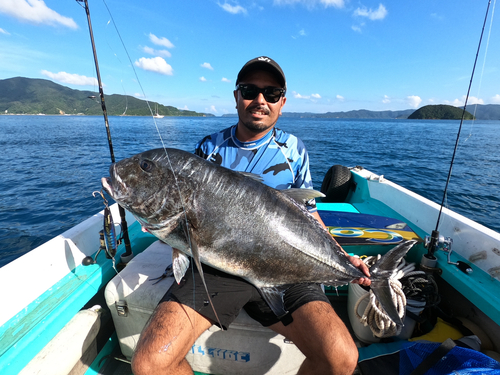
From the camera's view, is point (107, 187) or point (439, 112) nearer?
point (107, 187)

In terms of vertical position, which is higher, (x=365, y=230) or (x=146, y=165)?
(x=146, y=165)

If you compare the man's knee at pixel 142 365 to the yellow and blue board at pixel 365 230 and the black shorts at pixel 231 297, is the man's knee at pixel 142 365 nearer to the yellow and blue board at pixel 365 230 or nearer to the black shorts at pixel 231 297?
the black shorts at pixel 231 297

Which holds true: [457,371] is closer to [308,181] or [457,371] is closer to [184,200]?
[308,181]

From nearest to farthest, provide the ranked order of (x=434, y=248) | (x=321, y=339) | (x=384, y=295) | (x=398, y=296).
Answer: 1. (x=321, y=339)
2. (x=384, y=295)
3. (x=398, y=296)
4. (x=434, y=248)

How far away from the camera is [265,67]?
9.46 feet

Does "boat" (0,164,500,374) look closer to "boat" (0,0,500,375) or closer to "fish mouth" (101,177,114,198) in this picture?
"boat" (0,0,500,375)

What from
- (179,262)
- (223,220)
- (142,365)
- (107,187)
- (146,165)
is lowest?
(142,365)

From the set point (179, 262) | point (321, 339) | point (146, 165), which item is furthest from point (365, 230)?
point (146, 165)

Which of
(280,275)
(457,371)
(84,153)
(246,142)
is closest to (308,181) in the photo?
(246,142)

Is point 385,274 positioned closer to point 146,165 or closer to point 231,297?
point 231,297

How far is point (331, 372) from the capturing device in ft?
6.55

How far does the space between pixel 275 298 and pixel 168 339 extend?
0.95 metres

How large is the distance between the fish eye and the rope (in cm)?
A: 250

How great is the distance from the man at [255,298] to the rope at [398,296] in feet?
1.57
